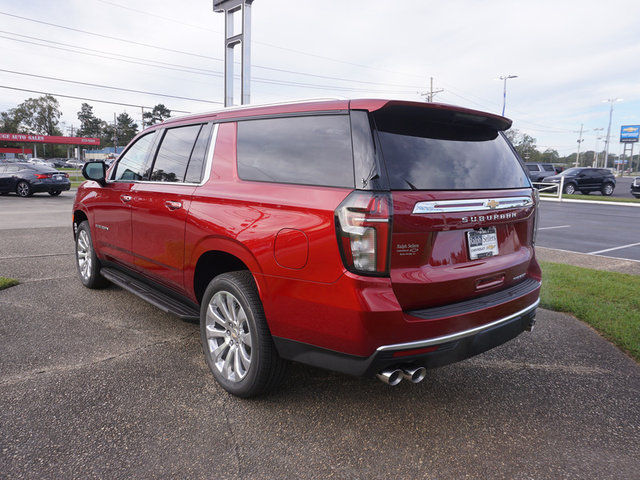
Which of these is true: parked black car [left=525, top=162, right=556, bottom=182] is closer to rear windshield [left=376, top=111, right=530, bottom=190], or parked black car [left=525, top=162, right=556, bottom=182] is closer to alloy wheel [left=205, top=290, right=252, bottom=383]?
rear windshield [left=376, top=111, right=530, bottom=190]

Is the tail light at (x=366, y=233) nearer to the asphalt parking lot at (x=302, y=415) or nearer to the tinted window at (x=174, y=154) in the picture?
the asphalt parking lot at (x=302, y=415)

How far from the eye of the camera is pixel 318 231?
232 centimetres

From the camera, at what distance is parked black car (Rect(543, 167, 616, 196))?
26312 millimetres

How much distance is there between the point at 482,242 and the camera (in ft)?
8.68

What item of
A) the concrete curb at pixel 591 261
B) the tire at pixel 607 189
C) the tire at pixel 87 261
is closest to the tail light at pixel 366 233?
the tire at pixel 87 261

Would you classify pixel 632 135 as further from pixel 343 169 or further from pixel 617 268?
pixel 343 169

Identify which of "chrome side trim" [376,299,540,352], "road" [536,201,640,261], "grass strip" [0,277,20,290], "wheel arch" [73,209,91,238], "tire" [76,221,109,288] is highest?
"wheel arch" [73,209,91,238]

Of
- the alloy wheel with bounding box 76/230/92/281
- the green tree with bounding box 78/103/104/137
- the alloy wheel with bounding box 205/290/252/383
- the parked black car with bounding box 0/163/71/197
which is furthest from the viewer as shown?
the green tree with bounding box 78/103/104/137

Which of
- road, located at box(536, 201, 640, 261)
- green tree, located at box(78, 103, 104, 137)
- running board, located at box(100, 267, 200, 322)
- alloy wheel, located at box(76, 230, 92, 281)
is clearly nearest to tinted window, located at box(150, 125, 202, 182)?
running board, located at box(100, 267, 200, 322)

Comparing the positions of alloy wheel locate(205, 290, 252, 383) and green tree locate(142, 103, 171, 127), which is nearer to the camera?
alloy wheel locate(205, 290, 252, 383)

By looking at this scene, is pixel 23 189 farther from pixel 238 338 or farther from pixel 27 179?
pixel 238 338

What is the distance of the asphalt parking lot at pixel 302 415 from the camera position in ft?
7.59

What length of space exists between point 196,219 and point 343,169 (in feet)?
4.07

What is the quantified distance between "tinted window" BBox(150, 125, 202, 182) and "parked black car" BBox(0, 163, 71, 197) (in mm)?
18374
